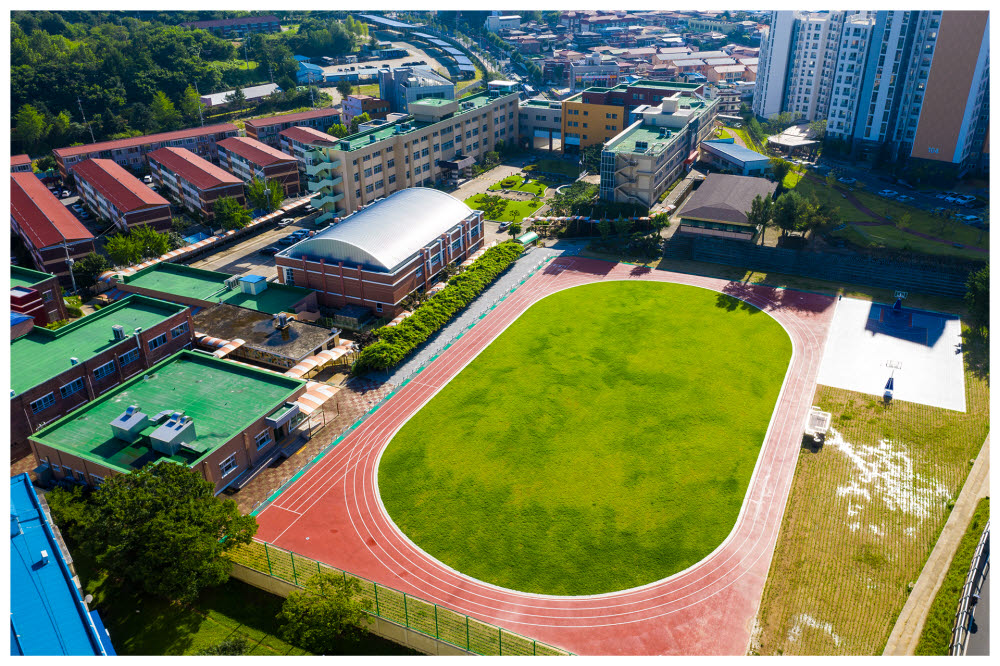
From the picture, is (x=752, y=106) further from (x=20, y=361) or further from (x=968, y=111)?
(x=20, y=361)

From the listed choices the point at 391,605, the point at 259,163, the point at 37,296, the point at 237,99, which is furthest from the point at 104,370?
the point at 237,99

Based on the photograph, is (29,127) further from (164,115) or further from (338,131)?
(338,131)

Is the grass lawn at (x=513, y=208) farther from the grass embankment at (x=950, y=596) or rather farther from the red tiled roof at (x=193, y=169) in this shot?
the grass embankment at (x=950, y=596)

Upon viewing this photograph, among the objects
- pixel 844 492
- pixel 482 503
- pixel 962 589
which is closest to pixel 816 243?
pixel 844 492

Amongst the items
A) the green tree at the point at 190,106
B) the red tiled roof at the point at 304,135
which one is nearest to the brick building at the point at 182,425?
the red tiled roof at the point at 304,135

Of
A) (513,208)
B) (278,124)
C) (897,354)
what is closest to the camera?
(897,354)

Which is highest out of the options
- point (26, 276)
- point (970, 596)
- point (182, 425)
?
point (26, 276)
